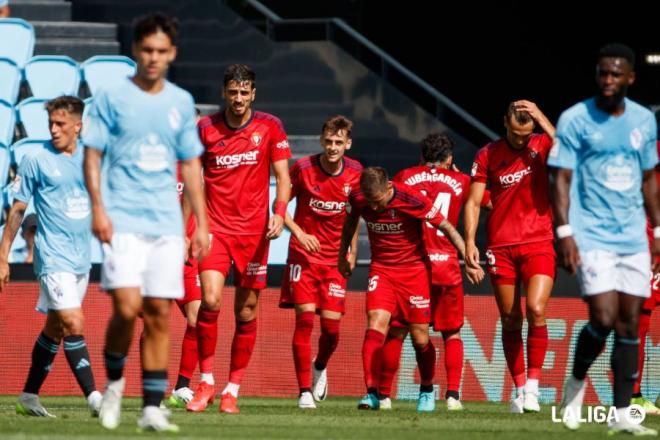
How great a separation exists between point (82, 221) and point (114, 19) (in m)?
9.87

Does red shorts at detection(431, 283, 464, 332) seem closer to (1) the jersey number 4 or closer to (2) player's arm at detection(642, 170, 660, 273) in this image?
(1) the jersey number 4

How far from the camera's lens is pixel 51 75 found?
18.8m

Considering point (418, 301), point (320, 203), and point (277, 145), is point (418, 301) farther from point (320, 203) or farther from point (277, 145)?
point (277, 145)

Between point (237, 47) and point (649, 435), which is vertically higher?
point (237, 47)

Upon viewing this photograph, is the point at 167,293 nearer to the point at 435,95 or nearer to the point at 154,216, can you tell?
the point at 154,216

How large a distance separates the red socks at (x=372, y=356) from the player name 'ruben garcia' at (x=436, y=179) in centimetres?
177

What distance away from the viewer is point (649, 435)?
9.17m

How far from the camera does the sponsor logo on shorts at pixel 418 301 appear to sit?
12.7 metres

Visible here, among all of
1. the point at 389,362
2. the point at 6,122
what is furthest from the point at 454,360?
the point at 6,122

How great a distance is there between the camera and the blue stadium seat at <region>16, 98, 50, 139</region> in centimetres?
1842

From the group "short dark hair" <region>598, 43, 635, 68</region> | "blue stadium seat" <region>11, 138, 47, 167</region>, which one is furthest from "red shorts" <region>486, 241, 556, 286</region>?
"blue stadium seat" <region>11, 138, 47, 167</region>

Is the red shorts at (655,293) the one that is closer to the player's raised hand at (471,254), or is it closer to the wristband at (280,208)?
the player's raised hand at (471,254)

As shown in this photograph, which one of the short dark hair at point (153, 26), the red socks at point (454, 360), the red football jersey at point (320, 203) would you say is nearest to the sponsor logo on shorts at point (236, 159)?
the red football jersey at point (320, 203)

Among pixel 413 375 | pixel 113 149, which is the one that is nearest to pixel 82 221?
pixel 113 149
